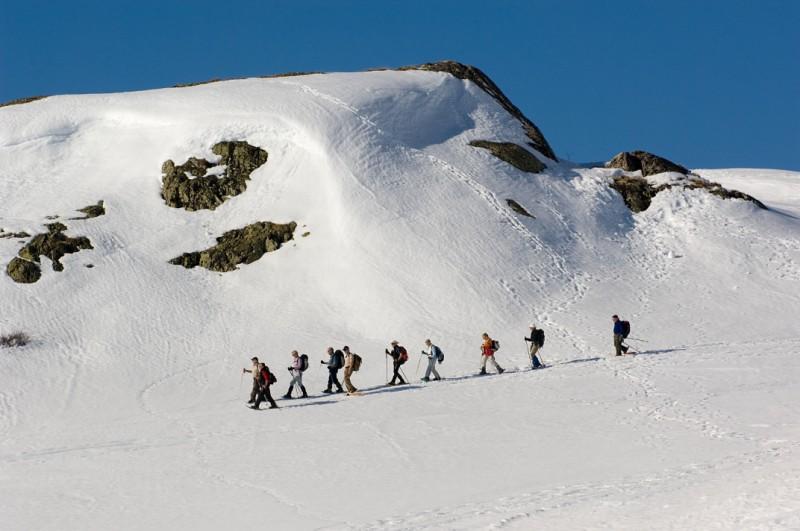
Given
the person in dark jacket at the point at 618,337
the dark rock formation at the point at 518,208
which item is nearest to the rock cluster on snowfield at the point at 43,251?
the dark rock formation at the point at 518,208

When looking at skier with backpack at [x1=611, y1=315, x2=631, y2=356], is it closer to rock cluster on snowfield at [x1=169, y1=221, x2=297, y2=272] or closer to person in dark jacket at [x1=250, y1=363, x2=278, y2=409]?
person in dark jacket at [x1=250, y1=363, x2=278, y2=409]

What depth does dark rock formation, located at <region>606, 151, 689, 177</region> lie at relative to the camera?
1927 inches

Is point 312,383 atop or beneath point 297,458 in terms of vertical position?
atop

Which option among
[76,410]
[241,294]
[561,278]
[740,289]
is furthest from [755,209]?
[76,410]

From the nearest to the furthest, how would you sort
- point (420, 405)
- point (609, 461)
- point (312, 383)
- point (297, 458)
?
point (609, 461) < point (297, 458) < point (420, 405) < point (312, 383)

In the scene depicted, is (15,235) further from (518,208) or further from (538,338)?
(538,338)

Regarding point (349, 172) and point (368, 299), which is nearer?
point (368, 299)

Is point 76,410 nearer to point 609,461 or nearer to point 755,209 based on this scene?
point 609,461

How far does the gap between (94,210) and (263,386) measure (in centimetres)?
1958

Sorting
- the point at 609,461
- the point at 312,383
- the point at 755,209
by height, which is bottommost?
the point at 609,461

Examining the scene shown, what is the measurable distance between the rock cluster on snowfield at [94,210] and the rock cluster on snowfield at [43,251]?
64.8 inches

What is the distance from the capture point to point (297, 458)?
67.4 ft

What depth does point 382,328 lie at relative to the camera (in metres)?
34.5

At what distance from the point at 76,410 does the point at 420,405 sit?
1049cm
